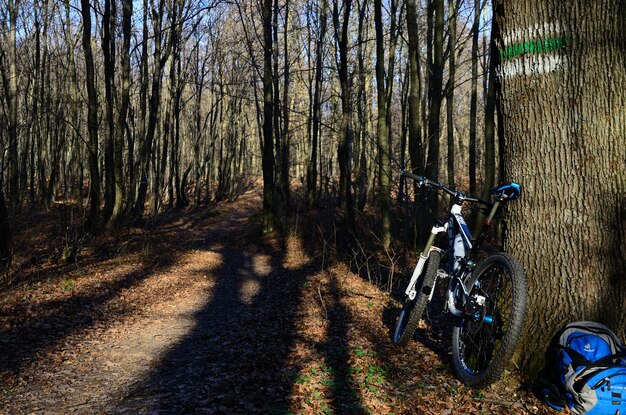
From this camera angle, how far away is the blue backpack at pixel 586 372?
9.24 feet

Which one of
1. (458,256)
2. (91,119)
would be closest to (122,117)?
(91,119)

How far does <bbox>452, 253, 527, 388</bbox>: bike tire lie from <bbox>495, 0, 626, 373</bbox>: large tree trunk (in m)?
0.23

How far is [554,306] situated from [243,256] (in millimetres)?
11360

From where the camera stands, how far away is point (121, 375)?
4594 mm

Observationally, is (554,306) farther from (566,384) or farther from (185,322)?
(185,322)

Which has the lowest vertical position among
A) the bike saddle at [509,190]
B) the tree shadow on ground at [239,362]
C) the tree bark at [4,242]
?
the tree shadow on ground at [239,362]

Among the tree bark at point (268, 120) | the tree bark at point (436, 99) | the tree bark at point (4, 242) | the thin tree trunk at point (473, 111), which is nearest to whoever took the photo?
the tree bark at point (4, 242)

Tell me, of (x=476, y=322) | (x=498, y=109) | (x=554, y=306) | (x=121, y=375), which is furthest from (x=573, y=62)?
(x=121, y=375)

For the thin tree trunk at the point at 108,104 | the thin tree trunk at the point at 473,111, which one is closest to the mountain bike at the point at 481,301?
the thin tree trunk at the point at 473,111

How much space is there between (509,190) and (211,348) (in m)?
3.66

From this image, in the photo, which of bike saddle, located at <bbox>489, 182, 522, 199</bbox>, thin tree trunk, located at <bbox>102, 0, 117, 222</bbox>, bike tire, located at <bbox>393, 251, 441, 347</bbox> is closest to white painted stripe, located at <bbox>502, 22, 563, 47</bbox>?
bike saddle, located at <bbox>489, 182, 522, 199</bbox>

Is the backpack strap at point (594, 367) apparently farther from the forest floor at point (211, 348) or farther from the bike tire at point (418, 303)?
the bike tire at point (418, 303)

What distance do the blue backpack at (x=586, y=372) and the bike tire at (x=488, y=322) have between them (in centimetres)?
37

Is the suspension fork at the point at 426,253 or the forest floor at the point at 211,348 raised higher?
the suspension fork at the point at 426,253
